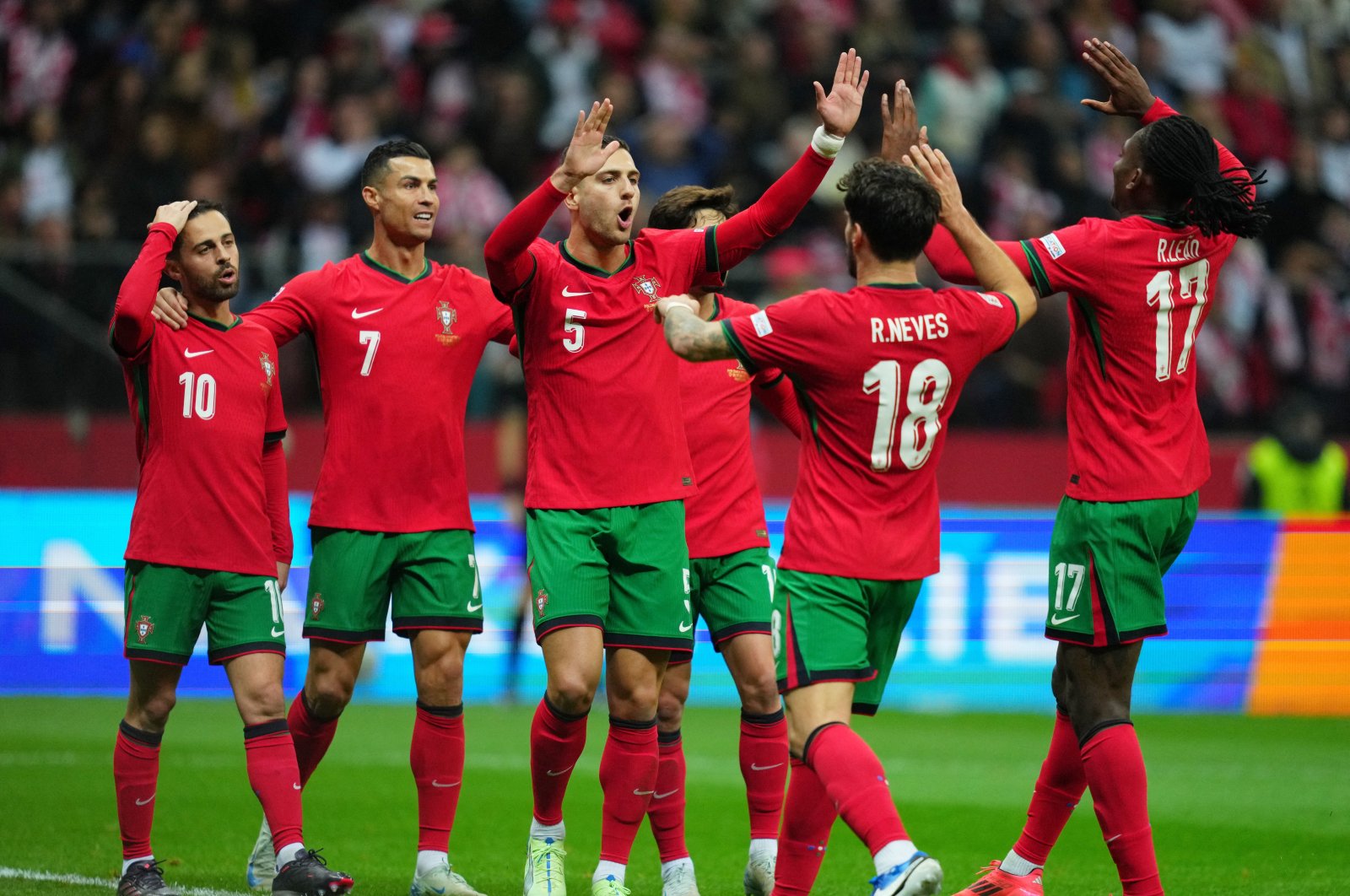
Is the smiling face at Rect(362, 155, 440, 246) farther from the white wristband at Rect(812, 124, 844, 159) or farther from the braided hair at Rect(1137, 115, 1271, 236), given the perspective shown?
the braided hair at Rect(1137, 115, 1271, 236)

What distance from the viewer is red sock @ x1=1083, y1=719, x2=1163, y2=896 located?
5766 mm

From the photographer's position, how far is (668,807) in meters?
6.82

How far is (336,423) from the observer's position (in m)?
6.91

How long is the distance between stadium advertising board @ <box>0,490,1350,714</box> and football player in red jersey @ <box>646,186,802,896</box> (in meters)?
5.61

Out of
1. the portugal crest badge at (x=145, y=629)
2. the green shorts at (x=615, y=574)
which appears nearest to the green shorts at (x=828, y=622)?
the green shorts at (x=615, y=574)

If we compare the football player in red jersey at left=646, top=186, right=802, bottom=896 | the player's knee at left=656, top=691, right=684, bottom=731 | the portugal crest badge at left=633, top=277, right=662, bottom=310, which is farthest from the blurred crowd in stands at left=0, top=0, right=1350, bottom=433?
the portugal crest badge at left=633, top=277, right=662, bottom=310

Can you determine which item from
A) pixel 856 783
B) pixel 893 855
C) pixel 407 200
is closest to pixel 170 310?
pixel 407 200

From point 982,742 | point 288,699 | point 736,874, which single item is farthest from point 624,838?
point 288,699

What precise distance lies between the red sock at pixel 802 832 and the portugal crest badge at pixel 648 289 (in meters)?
1.88

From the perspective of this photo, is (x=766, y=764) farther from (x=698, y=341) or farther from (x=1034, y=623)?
(x=1034, y=623)

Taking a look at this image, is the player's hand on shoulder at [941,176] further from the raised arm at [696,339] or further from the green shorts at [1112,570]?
the green shorts at [1112,570]

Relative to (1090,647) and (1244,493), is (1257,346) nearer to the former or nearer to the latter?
(1244,493)

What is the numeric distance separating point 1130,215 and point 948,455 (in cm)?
825

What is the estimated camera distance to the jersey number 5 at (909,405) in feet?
18.0
